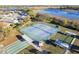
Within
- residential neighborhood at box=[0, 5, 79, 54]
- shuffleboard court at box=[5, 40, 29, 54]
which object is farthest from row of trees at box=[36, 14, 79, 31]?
Result: shuffleboard court at box=[5, 40, 29, 54]

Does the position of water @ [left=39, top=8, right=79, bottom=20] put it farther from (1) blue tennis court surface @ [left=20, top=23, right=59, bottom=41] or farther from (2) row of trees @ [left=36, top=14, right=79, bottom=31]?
(1) blue tennis court surface @ [left=20, top=23, right=59, bottom=41]

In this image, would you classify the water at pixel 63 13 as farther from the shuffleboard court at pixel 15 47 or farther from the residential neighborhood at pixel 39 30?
the shuffleboard court at pixel 15 47

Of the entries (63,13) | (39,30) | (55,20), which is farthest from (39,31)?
(63,13)

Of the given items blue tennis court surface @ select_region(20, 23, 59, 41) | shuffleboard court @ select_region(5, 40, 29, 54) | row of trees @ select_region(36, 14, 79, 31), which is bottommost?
shuffleboard court @ select_region(5, 40, 29, 54)

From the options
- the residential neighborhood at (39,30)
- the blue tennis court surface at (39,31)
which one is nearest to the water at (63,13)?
the residential neighborhood at (39,30)

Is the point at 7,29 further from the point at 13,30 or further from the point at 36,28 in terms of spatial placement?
the point at 36,28

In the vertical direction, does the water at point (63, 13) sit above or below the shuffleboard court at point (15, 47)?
above

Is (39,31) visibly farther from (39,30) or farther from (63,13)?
(63,13)

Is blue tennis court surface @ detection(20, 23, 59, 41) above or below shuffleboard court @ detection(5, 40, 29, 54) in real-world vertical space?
above
